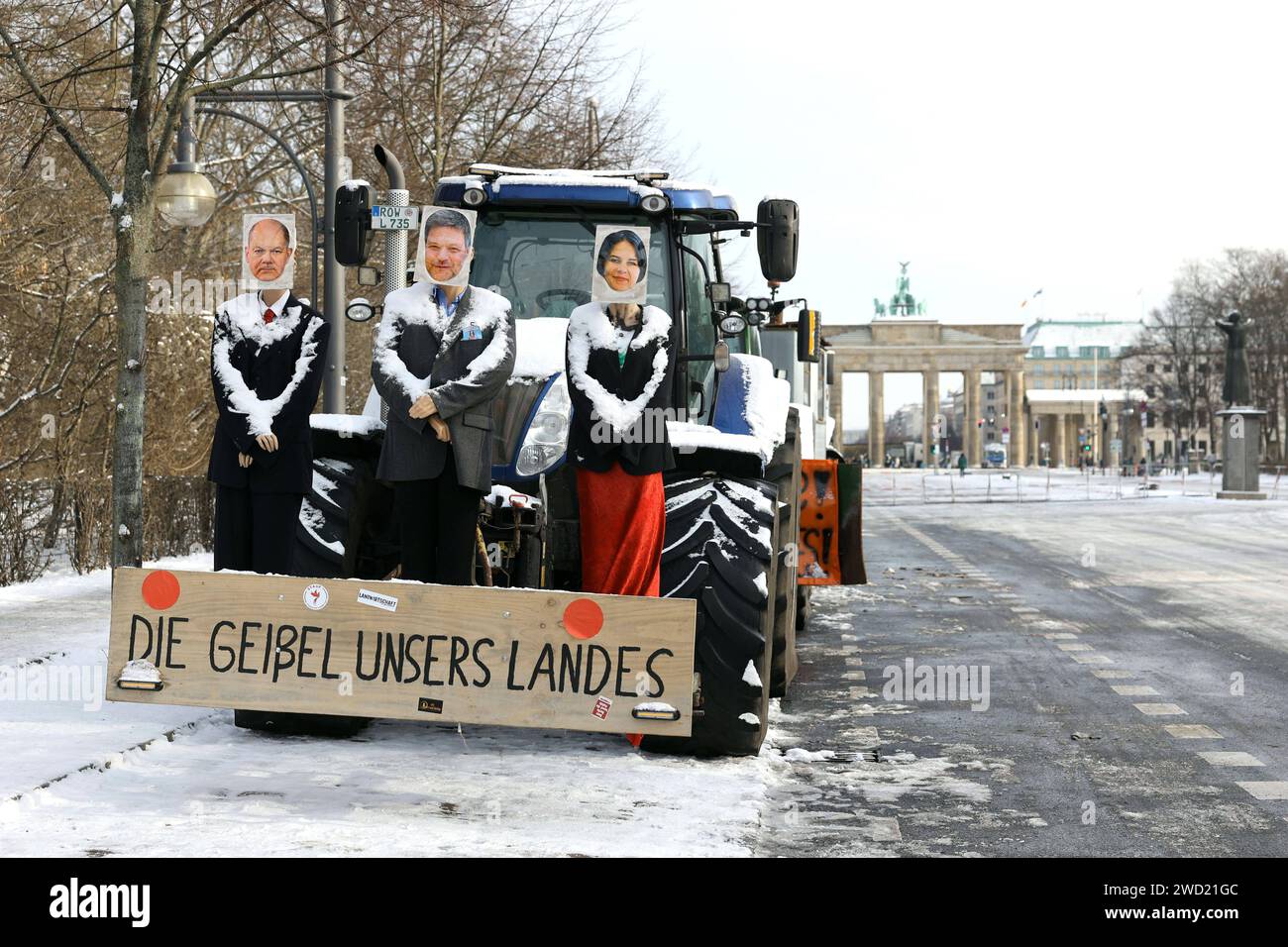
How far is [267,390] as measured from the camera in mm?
7379

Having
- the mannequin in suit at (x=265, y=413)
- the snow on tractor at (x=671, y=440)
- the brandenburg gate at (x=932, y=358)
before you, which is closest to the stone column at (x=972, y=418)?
the brandenburg gate at (x=932, y=358)

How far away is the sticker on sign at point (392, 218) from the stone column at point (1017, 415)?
136 metres

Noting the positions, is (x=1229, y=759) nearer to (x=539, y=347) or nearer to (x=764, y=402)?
(x=764, y=402)

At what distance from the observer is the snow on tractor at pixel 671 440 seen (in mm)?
7102

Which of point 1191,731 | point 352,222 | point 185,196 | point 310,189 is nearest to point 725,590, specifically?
point 352,222

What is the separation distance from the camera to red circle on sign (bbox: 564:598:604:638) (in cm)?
606

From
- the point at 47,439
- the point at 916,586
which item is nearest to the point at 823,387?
the point at 916,586

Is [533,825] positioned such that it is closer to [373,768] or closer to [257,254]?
[373,768]

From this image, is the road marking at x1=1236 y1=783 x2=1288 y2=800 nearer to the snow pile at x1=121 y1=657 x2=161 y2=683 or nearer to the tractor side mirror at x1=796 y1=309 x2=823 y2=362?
the snow pile at x1=121 y1=657 x2=161 y2=683

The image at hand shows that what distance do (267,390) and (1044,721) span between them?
4532 millimetres

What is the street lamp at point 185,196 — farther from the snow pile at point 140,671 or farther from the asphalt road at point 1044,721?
the snow pile at point 140,671

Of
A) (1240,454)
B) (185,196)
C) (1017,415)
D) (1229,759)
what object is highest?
(1017,415)

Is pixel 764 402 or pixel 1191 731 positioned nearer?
pixel 764 402

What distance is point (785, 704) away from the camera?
31.5 ft
